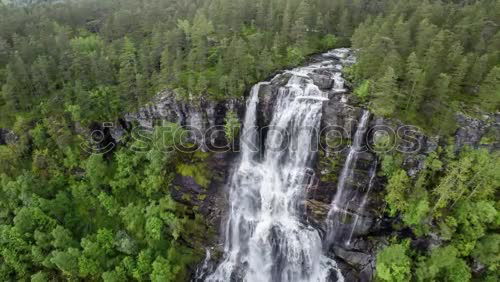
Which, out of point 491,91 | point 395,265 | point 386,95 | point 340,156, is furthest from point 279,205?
point 491,91

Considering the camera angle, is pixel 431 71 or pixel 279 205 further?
pixel 279 205

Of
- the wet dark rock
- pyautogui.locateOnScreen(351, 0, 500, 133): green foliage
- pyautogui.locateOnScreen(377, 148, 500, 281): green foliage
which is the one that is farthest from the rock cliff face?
pyautogui.locateOnScreen(351, 0, 500, 133): green foliage

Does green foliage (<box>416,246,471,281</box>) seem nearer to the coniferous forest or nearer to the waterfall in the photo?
the coniferous forest

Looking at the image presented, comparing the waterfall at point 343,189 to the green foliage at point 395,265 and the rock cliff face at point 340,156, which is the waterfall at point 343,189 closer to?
the rock cliff face at point 340,156

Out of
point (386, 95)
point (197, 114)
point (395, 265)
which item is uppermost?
point (386, 95)

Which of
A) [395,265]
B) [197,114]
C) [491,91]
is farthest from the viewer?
[197,114]

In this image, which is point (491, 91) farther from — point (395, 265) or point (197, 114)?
point (197, 114)
